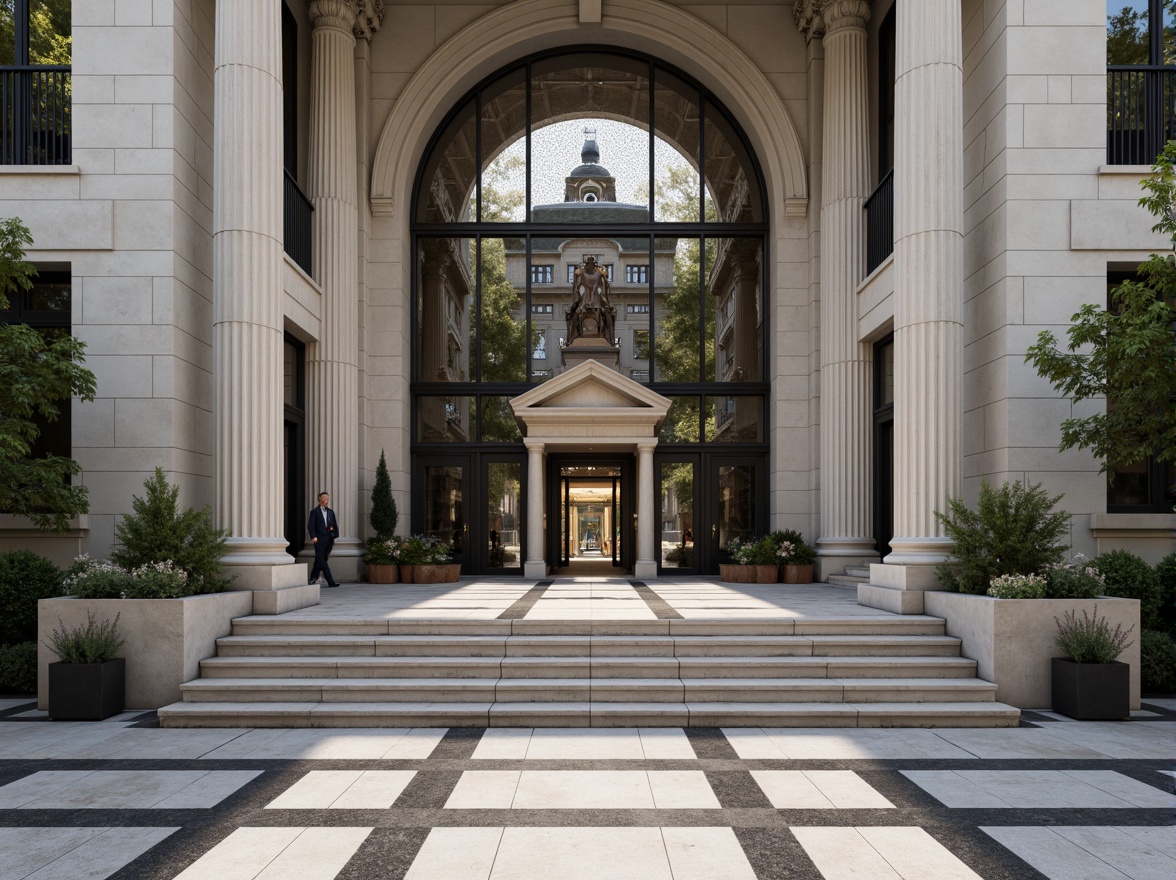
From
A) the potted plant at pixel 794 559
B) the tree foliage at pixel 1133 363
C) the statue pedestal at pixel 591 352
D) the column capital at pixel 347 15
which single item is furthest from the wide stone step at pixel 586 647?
the column capital at pixel 347 15

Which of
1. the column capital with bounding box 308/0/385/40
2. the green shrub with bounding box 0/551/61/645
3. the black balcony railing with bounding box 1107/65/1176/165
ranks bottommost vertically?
the green shrub with bounding box 0/551/61/645

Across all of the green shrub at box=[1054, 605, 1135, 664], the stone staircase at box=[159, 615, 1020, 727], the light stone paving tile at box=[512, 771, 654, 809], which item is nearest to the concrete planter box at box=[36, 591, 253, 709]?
the stone staircase at box=[159, 615, 1020, 727]

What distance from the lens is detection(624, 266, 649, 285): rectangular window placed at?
20.8 m

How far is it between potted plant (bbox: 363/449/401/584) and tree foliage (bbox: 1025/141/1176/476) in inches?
470

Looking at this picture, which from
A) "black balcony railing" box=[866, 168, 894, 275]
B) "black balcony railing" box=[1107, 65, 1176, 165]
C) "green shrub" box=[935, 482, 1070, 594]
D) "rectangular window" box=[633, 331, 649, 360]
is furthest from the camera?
"rectangular window" box=[633, 331, 649, 360]

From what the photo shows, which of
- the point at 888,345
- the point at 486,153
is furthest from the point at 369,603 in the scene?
the point at 486,153

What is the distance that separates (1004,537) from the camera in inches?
393

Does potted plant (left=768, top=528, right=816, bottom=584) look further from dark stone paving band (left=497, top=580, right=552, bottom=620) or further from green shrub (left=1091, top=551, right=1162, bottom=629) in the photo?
green shrub (left=1091, top=551, right=1162, bottom=629)

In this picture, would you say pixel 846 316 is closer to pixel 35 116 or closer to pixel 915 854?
pixel 915 854

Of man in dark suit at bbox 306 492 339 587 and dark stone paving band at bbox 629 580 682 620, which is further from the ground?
man in dark suit at bbox 306 492 339 587

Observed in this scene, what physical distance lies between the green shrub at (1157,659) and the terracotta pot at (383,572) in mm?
12648

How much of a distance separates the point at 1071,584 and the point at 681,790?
559 cm

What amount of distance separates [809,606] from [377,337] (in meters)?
11.4

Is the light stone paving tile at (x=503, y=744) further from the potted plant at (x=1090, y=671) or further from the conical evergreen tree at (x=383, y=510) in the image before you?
the conical evergreen tree at (x=383, y=510)
